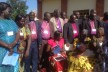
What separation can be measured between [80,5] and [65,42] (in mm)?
8584

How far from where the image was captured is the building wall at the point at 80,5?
709 inches

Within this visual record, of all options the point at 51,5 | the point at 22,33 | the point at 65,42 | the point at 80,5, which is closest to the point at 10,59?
the point at 22,33

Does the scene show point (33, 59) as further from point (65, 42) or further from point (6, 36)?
point (6, 36)

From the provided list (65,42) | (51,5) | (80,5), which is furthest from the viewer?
(51,5)

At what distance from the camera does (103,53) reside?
891cm

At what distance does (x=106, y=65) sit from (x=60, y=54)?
A: 139cm

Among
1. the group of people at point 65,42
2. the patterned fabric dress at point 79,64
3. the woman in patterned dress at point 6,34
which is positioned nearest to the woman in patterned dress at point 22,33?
the group of people at point 65,42

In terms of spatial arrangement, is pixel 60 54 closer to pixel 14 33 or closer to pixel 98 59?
pixel 98 59

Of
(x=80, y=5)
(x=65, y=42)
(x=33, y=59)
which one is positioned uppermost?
(x=80, y=5)

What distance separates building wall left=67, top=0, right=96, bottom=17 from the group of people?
7002 mm

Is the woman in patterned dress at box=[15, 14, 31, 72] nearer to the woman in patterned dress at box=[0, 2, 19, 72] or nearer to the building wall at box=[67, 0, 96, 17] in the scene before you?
the woman in patterned dress at box=[0, 2, 19, 72]

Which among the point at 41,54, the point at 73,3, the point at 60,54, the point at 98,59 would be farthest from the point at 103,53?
the point at 73,3

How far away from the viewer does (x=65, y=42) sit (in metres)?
10.1

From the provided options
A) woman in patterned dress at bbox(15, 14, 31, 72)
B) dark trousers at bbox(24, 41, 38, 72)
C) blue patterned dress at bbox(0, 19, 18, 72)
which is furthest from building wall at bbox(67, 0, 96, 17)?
blue patterned dress at bbox(0, 19, 18, 72)
